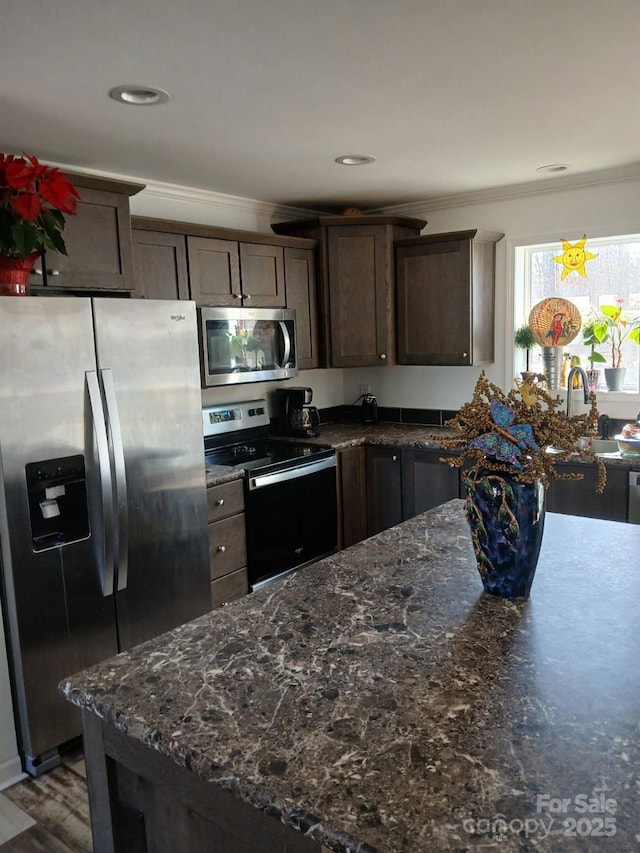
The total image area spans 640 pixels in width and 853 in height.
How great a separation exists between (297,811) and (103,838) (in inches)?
24.9

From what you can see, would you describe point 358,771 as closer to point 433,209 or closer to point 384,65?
point 384,65

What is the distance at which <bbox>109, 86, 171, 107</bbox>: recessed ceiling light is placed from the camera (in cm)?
220

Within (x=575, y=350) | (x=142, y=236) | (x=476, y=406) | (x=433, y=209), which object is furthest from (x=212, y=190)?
(x=476, y=406)

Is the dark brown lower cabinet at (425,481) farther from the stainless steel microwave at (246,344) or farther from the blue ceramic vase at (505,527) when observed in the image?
the blue ceramic vase at (505,527)

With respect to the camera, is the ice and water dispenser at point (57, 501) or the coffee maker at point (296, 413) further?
the coffee maker at point (296, 413)

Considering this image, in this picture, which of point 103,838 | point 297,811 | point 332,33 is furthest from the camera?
point 332,33

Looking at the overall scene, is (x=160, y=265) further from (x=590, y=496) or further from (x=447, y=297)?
(x=590, y=496)

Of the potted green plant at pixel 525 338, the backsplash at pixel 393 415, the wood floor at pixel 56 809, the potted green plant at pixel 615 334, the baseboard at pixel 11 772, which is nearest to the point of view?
the wood floor at pixel 56 809

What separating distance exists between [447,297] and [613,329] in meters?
1.01

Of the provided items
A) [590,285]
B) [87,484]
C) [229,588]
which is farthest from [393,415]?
[87,484]

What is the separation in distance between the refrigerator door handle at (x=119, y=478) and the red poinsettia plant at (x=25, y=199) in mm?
527

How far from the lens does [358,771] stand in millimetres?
985

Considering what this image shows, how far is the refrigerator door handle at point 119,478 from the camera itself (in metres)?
2.55

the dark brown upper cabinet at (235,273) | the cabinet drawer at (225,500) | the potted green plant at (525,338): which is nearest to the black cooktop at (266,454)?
the cabinet drawer at (225,500)
